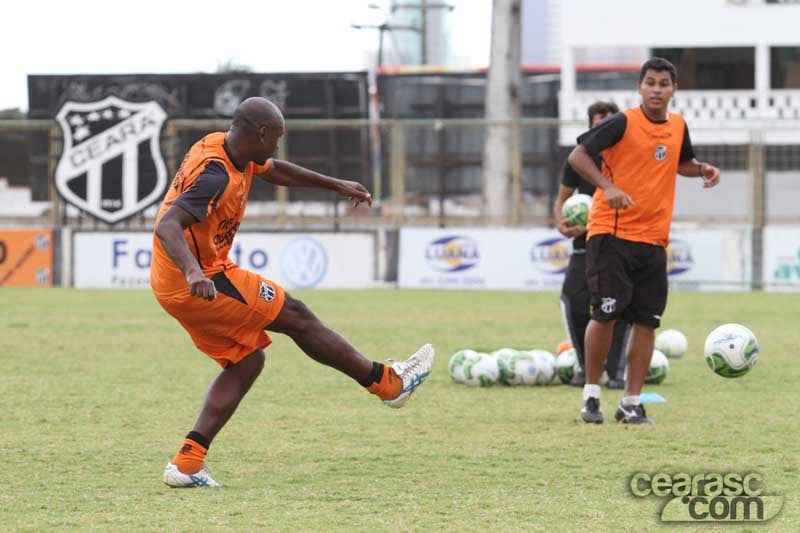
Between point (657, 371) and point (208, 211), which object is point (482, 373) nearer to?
point (657, 371)

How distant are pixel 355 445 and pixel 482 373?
3.12 metres

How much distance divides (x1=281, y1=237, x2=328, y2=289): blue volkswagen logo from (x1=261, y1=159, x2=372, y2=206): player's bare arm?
16.0 metres

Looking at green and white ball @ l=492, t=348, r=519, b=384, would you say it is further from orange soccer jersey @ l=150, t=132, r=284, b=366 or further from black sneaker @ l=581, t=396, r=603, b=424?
orange soccer jersey @ l=150, t=132, r=284, b=366

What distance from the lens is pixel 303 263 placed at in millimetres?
23875

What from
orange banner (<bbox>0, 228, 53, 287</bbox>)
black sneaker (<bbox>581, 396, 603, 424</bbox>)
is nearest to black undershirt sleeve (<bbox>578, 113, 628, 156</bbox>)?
black sneaker (<bbox>581, 396, 603, 424</bbox>)

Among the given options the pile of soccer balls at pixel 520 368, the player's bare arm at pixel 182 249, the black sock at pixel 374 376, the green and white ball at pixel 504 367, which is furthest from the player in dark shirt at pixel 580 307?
the player's bare arm at pixel 182 249

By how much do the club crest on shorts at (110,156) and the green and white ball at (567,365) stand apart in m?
15.5

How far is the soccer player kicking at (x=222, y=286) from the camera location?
257 inches

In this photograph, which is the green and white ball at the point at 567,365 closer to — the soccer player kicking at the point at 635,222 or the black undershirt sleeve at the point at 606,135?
the soccer player kicking at the point at 635,222

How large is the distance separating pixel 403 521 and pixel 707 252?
1758 cm

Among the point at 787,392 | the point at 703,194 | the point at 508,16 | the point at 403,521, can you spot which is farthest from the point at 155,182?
the point at 403,521

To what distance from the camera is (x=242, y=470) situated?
7184 millimetres

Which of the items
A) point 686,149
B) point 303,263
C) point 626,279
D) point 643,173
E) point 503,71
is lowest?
point 303,263

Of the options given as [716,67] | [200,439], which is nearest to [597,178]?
[200,439]
